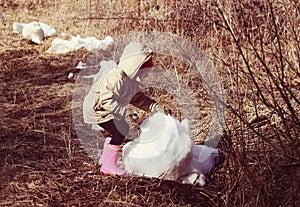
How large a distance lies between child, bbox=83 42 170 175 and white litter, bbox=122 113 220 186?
0.31 feet

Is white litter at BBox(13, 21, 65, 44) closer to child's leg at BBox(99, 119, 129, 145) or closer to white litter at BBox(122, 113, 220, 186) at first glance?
child's leg at BBox(99, 119, 129, 145)

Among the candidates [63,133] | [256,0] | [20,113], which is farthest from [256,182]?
[256,0]

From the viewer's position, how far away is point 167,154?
103 inches

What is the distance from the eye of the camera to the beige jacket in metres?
2.78

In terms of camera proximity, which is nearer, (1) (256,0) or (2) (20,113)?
(2) (20,113)

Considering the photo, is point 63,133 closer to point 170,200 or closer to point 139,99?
point 139,99

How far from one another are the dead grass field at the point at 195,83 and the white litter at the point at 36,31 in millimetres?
128

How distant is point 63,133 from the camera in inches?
138

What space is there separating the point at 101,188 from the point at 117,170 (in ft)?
0.52

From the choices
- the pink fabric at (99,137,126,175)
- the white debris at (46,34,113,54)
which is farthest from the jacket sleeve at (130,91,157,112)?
the white debris at (46,34,113,54)

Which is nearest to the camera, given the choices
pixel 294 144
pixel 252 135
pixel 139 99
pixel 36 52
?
pixel 294 144

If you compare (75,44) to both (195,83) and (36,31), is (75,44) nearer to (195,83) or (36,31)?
(36,31)

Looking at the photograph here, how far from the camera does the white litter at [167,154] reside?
2.64 m

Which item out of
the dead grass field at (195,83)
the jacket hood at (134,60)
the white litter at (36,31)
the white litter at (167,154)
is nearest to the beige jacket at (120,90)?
the jacket hood at (134,60)
